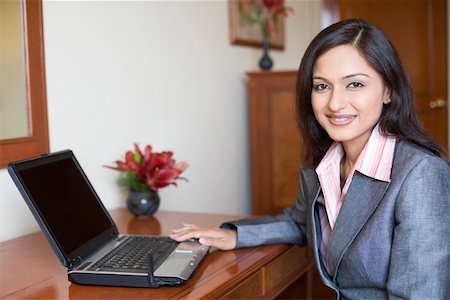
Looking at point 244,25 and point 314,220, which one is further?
point 244,25

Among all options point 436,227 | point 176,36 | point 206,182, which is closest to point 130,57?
point 176,36

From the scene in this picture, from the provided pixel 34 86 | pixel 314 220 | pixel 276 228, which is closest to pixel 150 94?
pixel 34 86

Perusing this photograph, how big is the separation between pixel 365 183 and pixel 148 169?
0.77m

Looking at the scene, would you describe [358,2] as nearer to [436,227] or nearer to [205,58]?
[205,58]

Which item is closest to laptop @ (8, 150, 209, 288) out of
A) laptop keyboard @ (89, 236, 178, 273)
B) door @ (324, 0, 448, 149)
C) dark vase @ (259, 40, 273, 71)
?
laptop keyboard @ (89, 236, 178, 273)

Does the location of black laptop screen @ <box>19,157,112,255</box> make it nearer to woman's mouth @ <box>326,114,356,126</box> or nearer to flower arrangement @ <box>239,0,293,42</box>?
woman's mouth @ <box>326,114,356,126</box>

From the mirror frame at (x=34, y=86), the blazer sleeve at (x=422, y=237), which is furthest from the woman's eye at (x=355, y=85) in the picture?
the mirror frame at (x=34, y=86)

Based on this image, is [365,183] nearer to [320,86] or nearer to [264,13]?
[320,86]

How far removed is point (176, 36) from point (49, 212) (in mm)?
1267

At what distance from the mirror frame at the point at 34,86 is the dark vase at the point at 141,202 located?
1.09ft

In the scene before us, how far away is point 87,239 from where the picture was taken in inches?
54.2

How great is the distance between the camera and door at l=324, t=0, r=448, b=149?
3.88 meters

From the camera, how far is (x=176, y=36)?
2365 mm

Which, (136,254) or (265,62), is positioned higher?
(265,62)
